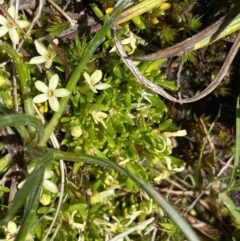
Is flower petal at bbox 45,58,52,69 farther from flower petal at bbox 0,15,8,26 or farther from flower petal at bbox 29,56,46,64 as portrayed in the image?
flower petal at bbox 0,15,8,26

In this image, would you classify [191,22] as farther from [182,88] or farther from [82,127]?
[82,127]

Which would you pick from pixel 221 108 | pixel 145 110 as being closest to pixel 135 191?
pixel 145 110

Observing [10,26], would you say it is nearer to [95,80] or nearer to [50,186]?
[95,80]

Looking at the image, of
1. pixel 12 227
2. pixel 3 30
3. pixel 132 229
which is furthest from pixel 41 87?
pixel 132 229

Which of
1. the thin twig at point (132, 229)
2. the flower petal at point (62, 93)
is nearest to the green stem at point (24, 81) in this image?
the flower petal at point (62, 93)

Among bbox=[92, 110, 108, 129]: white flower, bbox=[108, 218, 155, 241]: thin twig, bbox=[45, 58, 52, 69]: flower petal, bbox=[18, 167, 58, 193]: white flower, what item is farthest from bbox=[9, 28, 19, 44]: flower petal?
bbox=[108, 218, 155, 241]: thin twig
